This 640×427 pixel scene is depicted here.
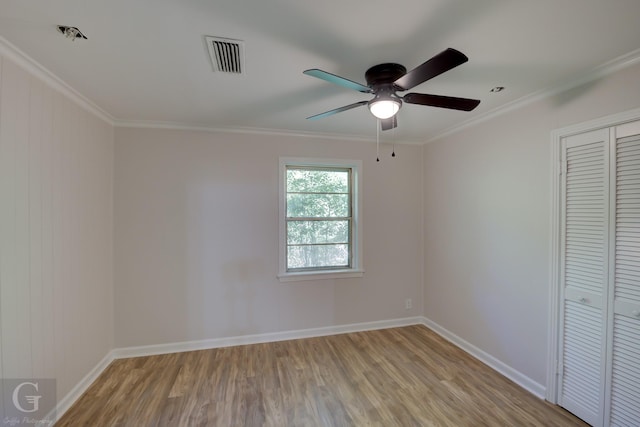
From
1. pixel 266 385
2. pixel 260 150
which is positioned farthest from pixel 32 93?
pixel 266 385

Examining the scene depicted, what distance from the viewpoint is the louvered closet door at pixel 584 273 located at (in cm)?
185

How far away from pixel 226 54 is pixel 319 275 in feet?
8.29

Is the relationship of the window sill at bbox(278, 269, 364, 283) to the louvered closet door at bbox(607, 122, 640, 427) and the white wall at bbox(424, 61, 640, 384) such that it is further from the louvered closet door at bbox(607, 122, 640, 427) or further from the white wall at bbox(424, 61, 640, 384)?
the louvered closet door at bbox(607, 122, 640, 427)

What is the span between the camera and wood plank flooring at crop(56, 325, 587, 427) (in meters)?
1.99

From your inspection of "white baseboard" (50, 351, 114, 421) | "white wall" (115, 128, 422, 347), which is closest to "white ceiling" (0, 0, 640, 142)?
"white wall" (115, 128, 422, 347)

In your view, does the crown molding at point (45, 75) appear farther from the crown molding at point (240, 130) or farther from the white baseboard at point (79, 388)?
the white baseboard at point (79, 388)

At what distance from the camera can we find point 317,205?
3.49 meters

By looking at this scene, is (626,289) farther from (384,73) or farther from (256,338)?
(256,338)

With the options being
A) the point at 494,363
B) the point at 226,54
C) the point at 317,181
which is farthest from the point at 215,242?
the point at 494,363

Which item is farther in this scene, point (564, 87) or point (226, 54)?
point (564, 87)

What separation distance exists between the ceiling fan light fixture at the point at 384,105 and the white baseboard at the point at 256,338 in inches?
106

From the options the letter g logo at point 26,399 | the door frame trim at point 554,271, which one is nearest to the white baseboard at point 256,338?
the letter g logo at point 26,399

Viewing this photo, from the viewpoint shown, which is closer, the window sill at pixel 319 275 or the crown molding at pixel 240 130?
the crown molding at pixel 240 130

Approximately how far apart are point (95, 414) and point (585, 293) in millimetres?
3775
